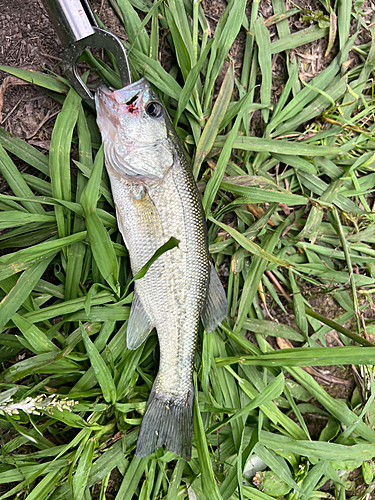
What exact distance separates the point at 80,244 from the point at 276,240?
1230 mm

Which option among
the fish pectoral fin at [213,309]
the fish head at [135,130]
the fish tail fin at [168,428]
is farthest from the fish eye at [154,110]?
the fish tail fin at [168,428]

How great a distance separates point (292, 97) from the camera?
2.18m

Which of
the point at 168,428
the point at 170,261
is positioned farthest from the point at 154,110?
the point at 168,428

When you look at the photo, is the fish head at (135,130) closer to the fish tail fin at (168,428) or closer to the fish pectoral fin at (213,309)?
the fish pectoral fin at (213,309)

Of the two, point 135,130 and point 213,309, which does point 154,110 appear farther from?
point 213,309

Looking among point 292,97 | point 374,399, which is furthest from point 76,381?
point 292,97

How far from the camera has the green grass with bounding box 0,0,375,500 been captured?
67.6 inches

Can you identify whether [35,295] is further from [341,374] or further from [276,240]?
[341,374]

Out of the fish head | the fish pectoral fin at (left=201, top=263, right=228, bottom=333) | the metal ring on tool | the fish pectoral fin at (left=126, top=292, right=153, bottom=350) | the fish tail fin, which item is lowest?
the fish tail fin

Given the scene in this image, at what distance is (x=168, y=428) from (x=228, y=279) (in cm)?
95

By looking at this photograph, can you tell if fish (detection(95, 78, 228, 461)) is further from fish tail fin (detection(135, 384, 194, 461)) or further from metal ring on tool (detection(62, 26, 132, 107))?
metal ring on tool (detection(62, 26, 132, 107))

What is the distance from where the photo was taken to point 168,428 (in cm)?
181

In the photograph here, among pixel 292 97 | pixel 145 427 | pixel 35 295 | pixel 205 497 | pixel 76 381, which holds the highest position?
pixel 292 97

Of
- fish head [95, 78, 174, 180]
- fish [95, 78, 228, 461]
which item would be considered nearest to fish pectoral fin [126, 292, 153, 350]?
fish [95, 78, 228, 461]
